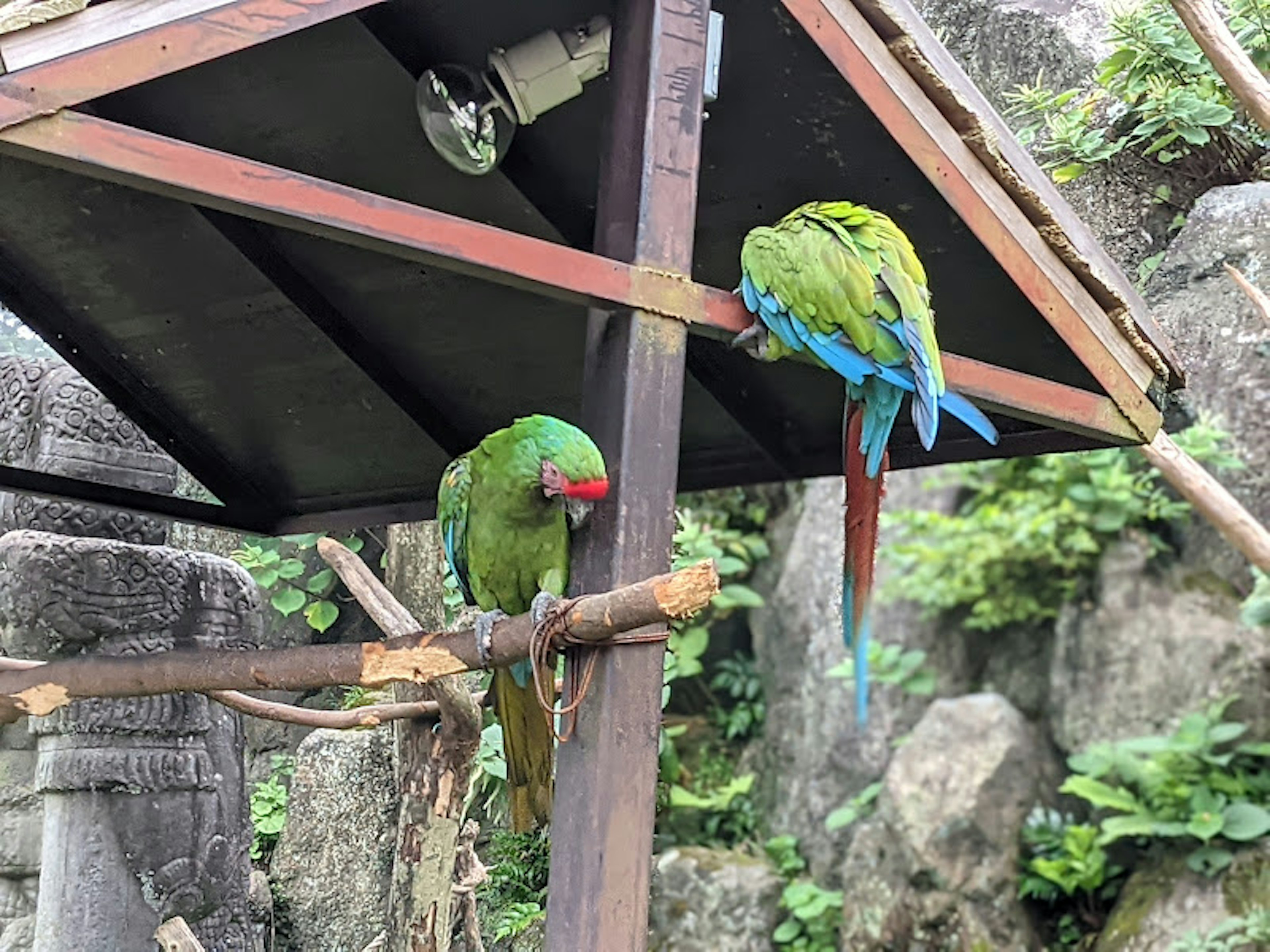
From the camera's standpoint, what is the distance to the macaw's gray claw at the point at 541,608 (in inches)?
75.1

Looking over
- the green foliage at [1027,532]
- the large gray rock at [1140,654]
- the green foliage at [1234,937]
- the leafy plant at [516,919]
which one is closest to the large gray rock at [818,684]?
the green foliage at [1027,532]

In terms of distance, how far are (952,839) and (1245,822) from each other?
1.29 metres

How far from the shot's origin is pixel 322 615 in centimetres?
399

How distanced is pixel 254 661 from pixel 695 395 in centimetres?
119

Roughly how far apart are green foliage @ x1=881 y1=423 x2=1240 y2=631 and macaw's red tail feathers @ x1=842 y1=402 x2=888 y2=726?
15.8 ft

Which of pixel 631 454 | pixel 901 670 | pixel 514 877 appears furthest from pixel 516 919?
pixel 901 670

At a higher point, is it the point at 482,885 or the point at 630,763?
the point at 630,763

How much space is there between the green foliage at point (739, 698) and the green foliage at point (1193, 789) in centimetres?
176

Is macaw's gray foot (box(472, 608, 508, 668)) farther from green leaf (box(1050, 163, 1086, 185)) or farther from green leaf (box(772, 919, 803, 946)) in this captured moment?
green leaf (box(772, 919, 803, 946))

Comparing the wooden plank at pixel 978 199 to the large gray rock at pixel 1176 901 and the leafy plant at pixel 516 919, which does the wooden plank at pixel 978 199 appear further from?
the large gray rock at pixel 1176 901

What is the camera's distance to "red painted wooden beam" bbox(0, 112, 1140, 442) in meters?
1.56

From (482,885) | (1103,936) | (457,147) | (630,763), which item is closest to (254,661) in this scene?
(630,763)

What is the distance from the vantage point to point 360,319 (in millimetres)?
2986

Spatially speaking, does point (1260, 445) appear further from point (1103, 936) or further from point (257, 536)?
point (257, 536)
